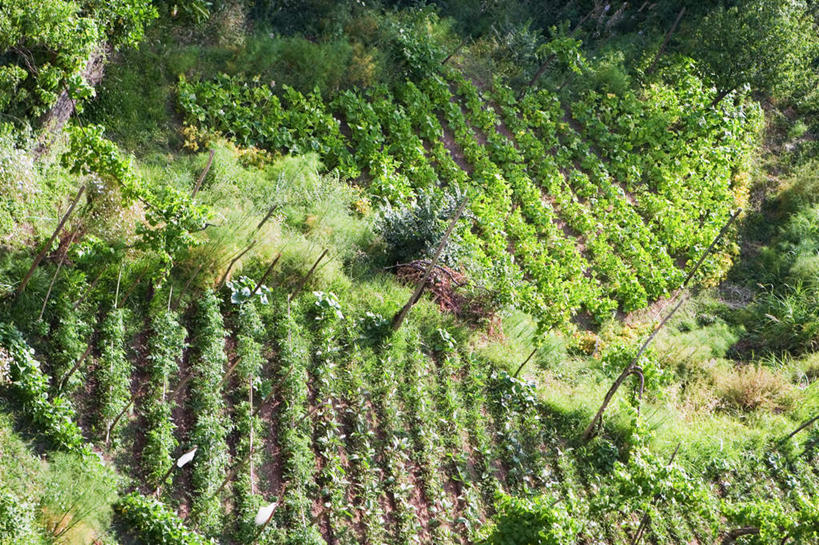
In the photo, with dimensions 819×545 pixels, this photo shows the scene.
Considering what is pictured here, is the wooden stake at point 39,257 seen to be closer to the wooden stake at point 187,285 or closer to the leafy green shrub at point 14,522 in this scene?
the wooden stake at point 187,285

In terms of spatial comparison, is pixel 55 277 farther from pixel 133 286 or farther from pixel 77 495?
pixel 77 495

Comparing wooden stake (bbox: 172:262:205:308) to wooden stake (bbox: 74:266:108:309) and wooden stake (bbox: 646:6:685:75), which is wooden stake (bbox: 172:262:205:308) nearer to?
wooden stake (bbox: 74:266:108:309)

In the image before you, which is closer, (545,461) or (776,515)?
(776,515)

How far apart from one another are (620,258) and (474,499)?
597 centimetres

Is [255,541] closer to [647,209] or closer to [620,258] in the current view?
[620,258]

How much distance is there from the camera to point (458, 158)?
12.9 meters

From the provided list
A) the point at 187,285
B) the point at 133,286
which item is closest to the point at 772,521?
the point at 187,285

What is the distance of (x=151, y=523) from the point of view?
19.4ft

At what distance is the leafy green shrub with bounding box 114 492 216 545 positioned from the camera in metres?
5.90

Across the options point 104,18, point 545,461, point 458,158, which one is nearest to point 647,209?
point 458,158

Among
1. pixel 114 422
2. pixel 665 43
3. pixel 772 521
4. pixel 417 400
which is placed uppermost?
pixel 665 43

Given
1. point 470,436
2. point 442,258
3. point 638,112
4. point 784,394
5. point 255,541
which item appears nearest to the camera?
point 255,541

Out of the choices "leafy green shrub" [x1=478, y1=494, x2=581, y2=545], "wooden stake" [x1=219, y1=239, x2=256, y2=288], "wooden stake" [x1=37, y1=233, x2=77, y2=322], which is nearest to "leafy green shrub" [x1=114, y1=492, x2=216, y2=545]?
"wooden stake" [x1=37, y1=233, x2=77, y2=322]

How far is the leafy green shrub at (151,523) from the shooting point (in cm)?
590
